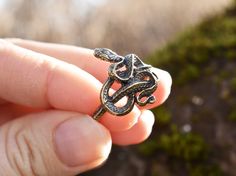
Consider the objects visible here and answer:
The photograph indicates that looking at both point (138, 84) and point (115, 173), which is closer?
point (138, 84)

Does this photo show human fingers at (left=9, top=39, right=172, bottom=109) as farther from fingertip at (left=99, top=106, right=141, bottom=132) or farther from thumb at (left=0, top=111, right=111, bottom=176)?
thumb at (left=0, top=111, right=111, bottom=176)

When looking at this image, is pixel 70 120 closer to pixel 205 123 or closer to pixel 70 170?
pixel 70 170

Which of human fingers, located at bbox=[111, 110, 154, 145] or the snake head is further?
human fingers, located at bbox=[111, 110, 154, 145]

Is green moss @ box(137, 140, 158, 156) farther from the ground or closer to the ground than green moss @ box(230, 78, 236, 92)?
closer to the ground

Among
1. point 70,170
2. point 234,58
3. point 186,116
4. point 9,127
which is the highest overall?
point 9,127

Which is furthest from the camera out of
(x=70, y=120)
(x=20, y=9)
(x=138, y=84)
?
(x=20, y=9)

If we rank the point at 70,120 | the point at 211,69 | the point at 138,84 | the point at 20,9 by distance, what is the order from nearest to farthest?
1. the point at 138,84
2. the point at 70,120
3. the point at 211,69
4. the point at 20,9

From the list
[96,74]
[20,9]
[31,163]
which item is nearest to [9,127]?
[31,163]

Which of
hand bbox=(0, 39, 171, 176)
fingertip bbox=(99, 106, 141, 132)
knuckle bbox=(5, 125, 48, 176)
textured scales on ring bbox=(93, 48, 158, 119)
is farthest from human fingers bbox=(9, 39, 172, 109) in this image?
knuckle bbox=(5, 125, 48, 176)

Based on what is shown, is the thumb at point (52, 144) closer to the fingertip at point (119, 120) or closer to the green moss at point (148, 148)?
the fingertip at point (119, 120)
